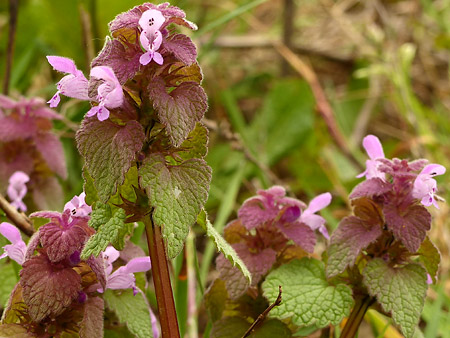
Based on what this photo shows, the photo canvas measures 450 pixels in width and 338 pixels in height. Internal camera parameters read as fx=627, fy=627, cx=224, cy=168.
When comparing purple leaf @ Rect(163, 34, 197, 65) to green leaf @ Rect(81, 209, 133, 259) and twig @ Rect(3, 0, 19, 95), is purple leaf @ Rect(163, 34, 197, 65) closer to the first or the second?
green leaf @ Rect(81, 209, 133, 259)

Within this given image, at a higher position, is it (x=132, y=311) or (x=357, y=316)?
(x=132, y=311)

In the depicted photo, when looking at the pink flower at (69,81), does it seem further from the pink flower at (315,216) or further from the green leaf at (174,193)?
the pink flower at (315,216)

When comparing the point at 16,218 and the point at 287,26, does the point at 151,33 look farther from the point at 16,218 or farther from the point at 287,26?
the point at 287,26

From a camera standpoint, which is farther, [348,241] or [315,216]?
[315,216]

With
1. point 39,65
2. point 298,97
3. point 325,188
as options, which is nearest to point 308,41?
point 298,97

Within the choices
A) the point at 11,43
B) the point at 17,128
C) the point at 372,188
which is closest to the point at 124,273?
the point at 372,188

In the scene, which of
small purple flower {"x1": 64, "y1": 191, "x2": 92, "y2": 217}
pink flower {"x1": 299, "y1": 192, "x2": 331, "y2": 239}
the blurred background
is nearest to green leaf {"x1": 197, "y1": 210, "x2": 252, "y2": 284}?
small purple flower {"x1": 64, "y1": 191, "x2": 92, "y2": 217}

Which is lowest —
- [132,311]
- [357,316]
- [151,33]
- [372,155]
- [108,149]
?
[357,316]
